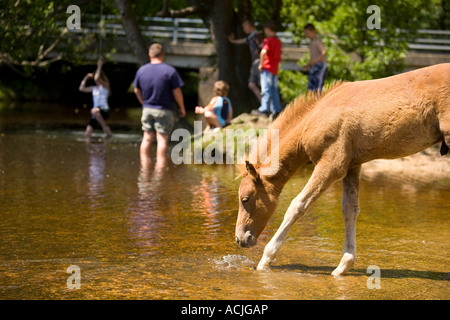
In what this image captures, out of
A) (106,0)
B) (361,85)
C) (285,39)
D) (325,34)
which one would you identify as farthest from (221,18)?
(361,85)

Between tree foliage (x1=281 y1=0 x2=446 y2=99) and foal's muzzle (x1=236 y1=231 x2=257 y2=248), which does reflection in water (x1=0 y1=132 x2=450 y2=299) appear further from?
tree foliage (x1=281 y1=0 x2=446 y2=99)

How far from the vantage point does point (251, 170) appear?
784cm

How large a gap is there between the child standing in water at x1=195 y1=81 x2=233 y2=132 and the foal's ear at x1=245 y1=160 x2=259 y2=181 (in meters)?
9.51

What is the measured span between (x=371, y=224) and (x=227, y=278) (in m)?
3.55

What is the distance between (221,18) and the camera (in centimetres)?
2286

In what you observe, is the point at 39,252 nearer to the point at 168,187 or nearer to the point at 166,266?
the point at 166,266

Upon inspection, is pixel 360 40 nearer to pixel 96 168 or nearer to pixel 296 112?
pixel 96 168

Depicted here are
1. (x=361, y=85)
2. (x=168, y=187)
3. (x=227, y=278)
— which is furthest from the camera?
(x=168, y=187)

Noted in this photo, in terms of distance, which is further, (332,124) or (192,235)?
(192,235)

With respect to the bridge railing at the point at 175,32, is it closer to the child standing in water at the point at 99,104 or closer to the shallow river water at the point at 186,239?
the child standing in water at the point at 99,104

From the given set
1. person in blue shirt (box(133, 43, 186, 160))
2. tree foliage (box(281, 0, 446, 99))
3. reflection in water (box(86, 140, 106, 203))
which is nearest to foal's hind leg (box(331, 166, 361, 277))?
reflection in water (box(86, 140, 106, 203))

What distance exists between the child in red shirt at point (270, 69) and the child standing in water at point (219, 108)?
900 mm

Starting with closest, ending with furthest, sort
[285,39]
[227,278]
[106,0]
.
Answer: [227,278] < [106,0] < [285,39]

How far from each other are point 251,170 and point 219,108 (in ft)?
32.1
